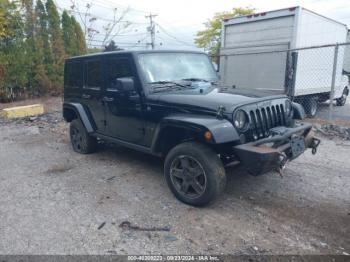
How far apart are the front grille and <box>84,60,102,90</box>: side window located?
274cm

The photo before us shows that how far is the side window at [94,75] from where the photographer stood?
5.04 m

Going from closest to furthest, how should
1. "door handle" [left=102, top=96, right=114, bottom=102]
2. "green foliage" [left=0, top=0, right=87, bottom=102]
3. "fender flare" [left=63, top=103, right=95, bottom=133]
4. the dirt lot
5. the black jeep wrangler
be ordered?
the dirt lot, the black jeep wrangler, "door handle" [left=102, top=96, right=114, bottom=102], "fender flare" [left=63, top=103, right=95, bottom=133], "green foliage" [left=0, top=0, right=87, bottom=102]

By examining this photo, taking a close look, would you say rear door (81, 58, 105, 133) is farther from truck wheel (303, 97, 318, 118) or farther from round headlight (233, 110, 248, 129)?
truck wheel (303, 97, 318, 118)

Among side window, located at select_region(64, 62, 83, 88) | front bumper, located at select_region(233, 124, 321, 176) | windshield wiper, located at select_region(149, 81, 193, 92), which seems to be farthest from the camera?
side window, located at select_region(64, 62, 83, 88)

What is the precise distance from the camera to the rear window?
504 cm

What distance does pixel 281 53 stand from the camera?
340 inches

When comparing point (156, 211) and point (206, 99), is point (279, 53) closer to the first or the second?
point (206, 99)

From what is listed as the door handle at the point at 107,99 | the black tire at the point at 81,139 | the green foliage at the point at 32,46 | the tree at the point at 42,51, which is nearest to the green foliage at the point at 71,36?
the green foliage at the point at 32,46

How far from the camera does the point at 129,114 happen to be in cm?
444

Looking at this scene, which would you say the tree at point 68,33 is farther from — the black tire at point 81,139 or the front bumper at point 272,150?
the front bumper at point 272,150

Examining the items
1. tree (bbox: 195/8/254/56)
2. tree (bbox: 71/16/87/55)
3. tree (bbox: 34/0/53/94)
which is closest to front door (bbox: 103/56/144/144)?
tree (bbox: 34/0/53/94)

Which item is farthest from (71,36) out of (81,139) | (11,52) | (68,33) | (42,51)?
(81,139)

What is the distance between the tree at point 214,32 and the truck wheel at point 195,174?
24248 millimetres

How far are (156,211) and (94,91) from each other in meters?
2.58
